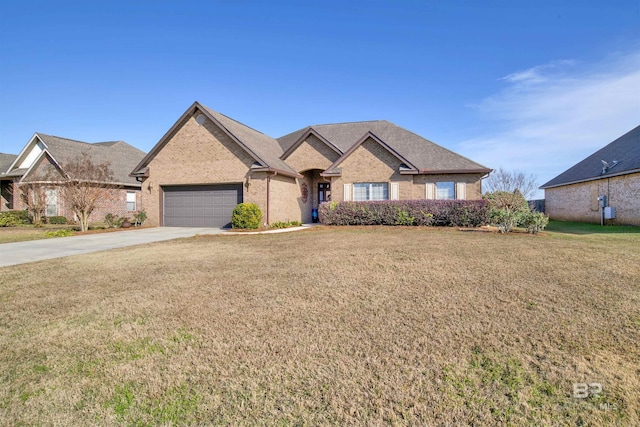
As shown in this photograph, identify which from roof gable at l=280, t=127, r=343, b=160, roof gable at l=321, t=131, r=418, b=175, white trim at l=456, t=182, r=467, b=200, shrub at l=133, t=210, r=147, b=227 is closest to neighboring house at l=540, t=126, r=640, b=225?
white trim at l=456, t=182, r=467, b=200

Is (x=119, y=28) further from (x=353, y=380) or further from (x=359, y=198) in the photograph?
(x=353, y=380)

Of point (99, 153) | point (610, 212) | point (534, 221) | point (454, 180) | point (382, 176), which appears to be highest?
point (99, 153)

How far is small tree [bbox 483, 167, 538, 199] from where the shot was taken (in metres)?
32.4

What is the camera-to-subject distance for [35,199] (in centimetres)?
2142

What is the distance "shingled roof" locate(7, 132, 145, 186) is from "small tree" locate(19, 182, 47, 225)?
7.05ft

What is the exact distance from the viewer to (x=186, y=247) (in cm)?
1052

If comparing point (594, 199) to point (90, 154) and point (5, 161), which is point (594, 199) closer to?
point (90, 154)

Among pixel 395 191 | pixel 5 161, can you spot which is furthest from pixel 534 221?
pixel 5 161

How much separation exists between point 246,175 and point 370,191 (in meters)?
7.26

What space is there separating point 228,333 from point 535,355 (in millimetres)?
3295

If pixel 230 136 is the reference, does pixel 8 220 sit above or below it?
below

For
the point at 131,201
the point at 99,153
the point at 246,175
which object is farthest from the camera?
the point at 99,153

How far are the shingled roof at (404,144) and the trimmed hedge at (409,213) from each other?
2.85 metres

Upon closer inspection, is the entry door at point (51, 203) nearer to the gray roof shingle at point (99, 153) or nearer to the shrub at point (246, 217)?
the gray roof shingle at point (99, 153)
